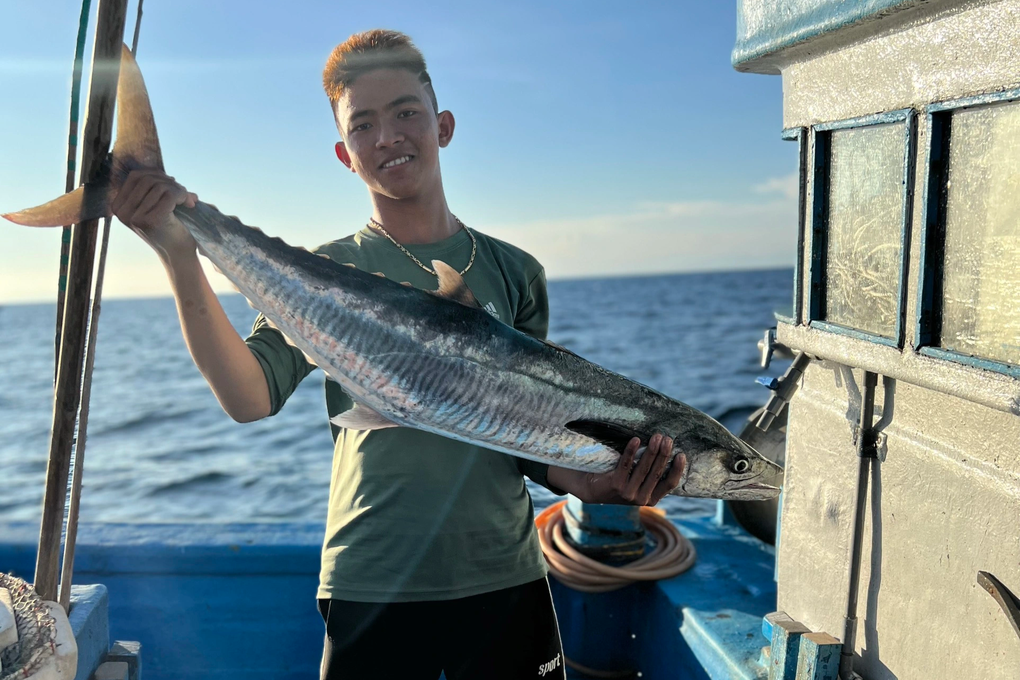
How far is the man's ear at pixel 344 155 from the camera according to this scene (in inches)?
97.6

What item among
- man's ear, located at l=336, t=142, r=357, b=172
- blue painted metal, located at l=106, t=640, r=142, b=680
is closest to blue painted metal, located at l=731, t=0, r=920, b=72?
man's ear, located at l=336, t=142, r=357, b=172

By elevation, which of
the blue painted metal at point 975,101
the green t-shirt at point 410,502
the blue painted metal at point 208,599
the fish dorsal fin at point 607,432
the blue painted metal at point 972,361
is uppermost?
the blue painted metal at point 975,101

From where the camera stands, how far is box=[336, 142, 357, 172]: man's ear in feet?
8.13

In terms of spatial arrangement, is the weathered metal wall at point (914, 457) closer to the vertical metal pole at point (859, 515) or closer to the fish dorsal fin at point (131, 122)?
the vertical metal pole at point (859, 515)

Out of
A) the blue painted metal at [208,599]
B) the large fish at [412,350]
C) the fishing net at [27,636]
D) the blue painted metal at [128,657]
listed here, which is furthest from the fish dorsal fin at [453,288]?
the blue painted metal at [208,599]

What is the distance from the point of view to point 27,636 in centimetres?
209

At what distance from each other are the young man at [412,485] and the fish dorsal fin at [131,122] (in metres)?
0.50

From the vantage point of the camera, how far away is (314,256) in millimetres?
2053

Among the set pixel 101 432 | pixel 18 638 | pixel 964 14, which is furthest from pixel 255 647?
pixel 101 432

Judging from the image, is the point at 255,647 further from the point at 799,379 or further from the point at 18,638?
the point at 799,379

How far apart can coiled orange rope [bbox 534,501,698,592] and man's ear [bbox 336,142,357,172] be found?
7.32ft

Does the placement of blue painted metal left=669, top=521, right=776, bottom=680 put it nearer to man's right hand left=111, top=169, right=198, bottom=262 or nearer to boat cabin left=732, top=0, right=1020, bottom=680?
boat cabin left=732, top=0, right=1020, bottom=680

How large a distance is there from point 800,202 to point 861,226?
0.31 meters

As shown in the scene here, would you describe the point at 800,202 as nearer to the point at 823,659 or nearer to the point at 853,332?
the point at 853,332
